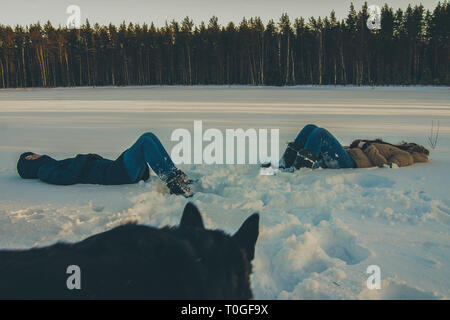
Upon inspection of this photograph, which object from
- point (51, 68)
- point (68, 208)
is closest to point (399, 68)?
point (68, 208)

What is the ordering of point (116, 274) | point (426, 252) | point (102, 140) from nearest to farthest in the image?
point (116, 274), point (426, 252), point (102, 140)

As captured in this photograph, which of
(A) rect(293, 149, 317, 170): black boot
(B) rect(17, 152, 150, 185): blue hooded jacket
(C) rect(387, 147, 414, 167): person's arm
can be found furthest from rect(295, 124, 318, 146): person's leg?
(B) rect(17, 152, 150, 185): blue hooded jacket

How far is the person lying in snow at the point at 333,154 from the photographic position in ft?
13.9

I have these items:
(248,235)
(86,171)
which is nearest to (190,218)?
(248,235)

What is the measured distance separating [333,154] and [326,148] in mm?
145

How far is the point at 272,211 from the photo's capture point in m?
2.95

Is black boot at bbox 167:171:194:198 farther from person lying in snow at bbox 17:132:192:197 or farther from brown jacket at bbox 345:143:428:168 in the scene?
brown jacket at bbox 345:143:428:168

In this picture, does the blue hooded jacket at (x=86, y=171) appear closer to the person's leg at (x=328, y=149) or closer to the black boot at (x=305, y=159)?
the black boot at (x=305, y=159)

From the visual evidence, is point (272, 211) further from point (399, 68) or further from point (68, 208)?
point (399, 68)

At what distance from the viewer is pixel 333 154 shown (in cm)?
431

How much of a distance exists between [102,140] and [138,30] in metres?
61.3

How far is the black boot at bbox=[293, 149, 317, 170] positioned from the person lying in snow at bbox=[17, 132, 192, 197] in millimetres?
1628

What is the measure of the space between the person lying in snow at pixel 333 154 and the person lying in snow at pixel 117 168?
1.65 m
